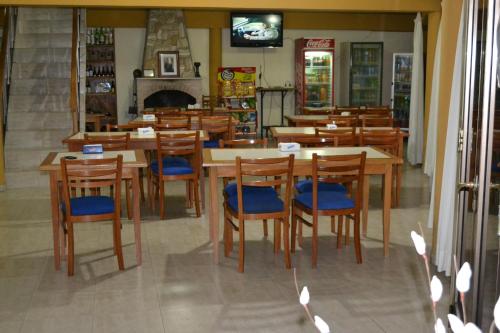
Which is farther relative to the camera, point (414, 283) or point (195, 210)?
point (195, 210)

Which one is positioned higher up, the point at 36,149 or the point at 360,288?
the point at 36,149

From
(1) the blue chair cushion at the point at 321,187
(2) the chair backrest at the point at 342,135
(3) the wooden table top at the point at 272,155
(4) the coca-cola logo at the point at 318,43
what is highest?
(4) the coca-cola logo at the point at 318,43

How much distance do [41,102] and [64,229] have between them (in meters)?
4.82

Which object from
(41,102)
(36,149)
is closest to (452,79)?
(36,149)

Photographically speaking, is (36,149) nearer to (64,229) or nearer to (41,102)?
(41,102)

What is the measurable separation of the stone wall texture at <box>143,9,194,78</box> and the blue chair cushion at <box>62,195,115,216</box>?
756cm

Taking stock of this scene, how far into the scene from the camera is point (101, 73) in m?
11.9

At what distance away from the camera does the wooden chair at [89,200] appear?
4164mm

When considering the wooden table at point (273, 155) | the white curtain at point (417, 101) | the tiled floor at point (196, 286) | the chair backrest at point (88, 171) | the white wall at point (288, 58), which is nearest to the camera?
the tiled floor at point (196, 286)

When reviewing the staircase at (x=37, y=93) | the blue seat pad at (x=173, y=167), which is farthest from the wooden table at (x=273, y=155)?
the staircase at (x=37, y=93)

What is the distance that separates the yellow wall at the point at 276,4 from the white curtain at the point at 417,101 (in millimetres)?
901

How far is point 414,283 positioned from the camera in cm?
416

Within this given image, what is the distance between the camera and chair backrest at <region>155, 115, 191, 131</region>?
23.3 feet

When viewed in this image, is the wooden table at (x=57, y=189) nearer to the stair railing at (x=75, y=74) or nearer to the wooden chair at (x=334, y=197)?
the wooden chair at (x=334, y=197)
